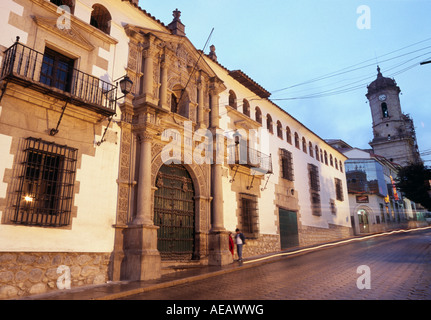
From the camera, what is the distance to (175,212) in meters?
12.3

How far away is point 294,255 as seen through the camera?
48.7 feet

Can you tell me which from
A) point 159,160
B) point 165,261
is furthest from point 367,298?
point 159,160

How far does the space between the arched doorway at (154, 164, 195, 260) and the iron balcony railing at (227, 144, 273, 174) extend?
9.78 feet

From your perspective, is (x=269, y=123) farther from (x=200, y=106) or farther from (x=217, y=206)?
(x=217, y=206)

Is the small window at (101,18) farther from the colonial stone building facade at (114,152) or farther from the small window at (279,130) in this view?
the small window at (279,130)

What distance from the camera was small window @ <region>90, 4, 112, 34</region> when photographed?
11.0 metres

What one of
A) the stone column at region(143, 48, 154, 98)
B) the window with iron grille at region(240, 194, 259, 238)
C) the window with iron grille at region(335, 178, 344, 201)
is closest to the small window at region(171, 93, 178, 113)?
the stone column at region(143, 48, 154, 98)

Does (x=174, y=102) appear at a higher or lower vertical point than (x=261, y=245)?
higher

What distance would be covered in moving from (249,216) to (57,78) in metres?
10.8

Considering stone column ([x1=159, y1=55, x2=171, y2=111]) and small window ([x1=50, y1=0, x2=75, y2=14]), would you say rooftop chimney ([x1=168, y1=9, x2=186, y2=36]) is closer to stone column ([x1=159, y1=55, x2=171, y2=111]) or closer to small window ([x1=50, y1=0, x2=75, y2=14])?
stone column ([x1=159, y1=55, x2=171, y2=111])

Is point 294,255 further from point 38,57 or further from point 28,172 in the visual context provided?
point 38,57

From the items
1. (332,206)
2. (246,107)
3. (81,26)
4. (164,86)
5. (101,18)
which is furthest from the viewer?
(332,206)

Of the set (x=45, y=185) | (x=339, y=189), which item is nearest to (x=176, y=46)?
(x=45, y=185)

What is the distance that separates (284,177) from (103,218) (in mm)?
13135
